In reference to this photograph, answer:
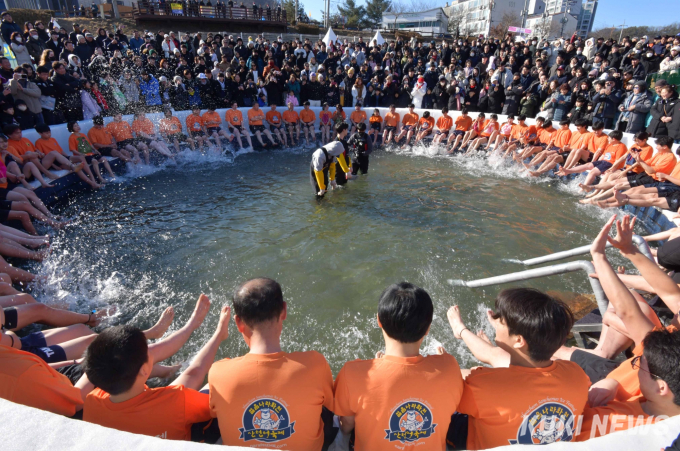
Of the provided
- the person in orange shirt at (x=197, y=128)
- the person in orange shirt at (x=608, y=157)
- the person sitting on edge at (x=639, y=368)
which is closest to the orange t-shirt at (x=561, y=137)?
the person in orange shirt at (x=608, y=157)

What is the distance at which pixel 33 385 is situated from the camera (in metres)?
1.93

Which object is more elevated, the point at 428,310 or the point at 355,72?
the point at 355,72

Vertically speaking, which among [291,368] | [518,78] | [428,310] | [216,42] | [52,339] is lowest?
[52,339]

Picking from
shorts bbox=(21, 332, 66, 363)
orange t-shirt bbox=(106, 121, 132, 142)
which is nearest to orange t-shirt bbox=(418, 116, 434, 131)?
orange t-shirt bbox=(106, 121, 132, 142)

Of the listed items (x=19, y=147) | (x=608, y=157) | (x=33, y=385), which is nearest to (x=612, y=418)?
(x=33, y=385)

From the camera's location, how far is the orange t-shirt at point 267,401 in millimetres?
1768

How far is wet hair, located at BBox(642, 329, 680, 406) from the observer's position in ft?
5.38

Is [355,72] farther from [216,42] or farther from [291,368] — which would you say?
[291,368]

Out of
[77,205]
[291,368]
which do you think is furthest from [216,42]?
[291,368]

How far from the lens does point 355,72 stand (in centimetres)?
1472

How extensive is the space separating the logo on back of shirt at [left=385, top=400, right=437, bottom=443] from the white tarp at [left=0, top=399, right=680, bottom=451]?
16.3 inches

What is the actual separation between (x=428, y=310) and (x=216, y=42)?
16.3 meters

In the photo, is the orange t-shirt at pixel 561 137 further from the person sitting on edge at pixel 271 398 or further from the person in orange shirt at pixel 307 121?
the person sitting on edge at pixel 271 398

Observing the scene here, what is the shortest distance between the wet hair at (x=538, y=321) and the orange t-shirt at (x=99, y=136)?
30.2 ft
